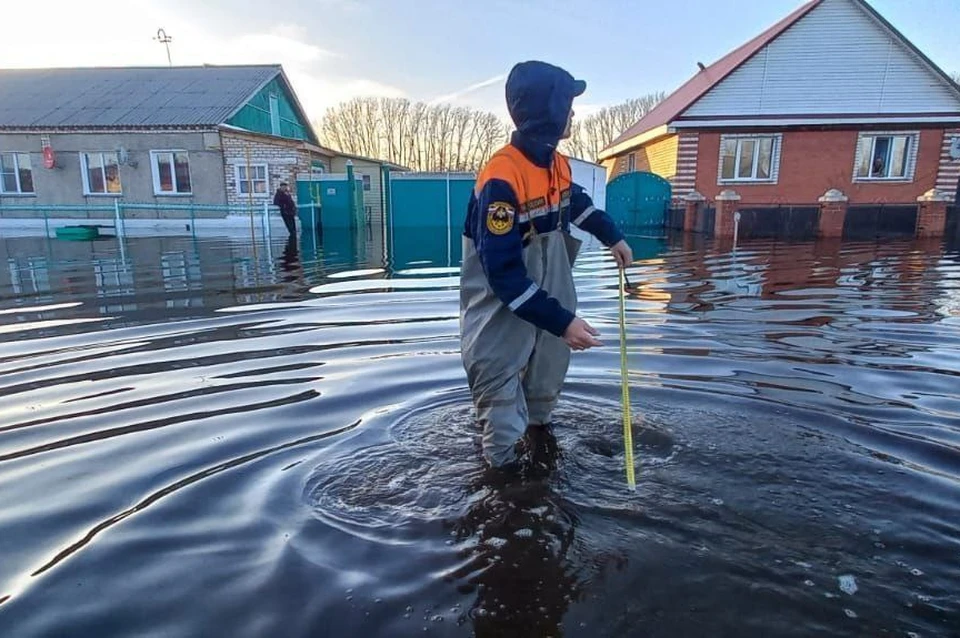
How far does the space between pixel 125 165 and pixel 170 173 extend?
1481 millimetres

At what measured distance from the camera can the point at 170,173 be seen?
21.9 meters

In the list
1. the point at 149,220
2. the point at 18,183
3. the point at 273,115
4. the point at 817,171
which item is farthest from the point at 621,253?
the point at 18,183

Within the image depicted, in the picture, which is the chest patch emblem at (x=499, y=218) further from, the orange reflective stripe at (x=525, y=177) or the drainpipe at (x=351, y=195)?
the drainpipe at (x=351, y=195)

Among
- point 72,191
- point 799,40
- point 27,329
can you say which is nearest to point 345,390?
point 27,329

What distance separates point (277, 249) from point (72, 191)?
12.9 m

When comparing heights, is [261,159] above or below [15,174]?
above

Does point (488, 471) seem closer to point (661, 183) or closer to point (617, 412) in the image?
point (617, 412)

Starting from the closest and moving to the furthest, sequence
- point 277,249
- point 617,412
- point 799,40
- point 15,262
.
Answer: point 617,412 → point 15,262 → point 277,249 → point 799,40

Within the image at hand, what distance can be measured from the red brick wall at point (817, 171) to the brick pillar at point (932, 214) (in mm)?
2837

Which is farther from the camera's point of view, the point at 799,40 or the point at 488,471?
the point at 799,40

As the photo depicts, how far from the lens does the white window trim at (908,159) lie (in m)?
19.6

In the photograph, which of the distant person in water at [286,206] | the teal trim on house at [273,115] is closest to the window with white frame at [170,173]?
the teal trim on house at [273,115]

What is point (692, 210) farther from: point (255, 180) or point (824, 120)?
point (255, 180)

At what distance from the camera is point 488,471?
2.79 m
